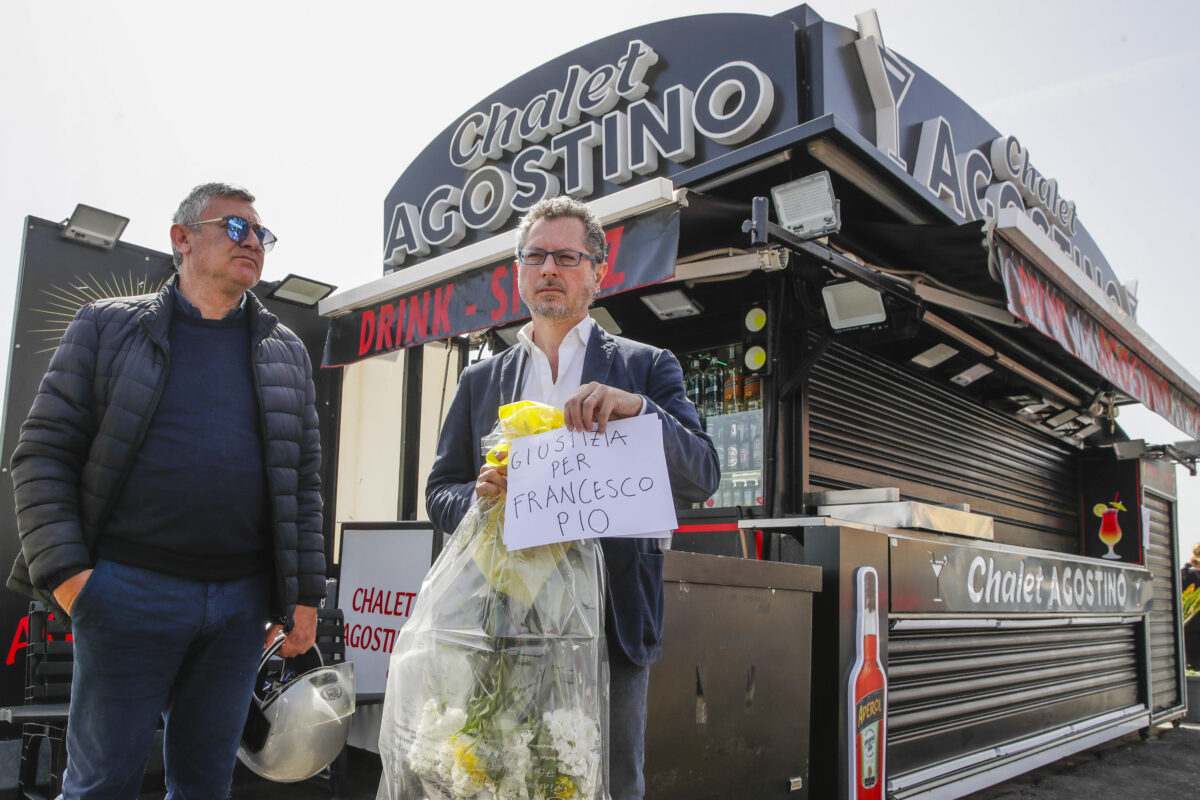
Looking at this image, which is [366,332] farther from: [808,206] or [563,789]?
[563,789]

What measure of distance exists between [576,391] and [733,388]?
3536 mm

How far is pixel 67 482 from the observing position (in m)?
1.89

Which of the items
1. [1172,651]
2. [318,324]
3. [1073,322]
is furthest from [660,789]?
[1172,651]

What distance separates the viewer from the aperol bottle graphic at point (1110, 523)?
7.92 m

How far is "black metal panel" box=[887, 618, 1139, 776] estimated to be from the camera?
3.82 metres

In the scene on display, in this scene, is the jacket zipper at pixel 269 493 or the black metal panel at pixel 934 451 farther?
the black metal panel at pixel 934 451

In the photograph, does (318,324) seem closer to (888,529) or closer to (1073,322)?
(888,529)

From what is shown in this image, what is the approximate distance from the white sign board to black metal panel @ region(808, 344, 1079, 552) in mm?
2246

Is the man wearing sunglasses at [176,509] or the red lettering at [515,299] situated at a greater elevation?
the red lettering at [515,299]

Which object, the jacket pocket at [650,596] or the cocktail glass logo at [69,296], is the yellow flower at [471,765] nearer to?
the jacket pocket at [650,596]

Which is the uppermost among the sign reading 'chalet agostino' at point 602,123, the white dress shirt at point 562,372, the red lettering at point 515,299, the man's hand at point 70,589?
the sign reading 'chalet agostino' at point 602,123

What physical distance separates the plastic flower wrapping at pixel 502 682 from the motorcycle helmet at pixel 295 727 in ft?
3.98

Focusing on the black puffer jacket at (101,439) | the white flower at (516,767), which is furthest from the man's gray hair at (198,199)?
the white flower at (516,767)

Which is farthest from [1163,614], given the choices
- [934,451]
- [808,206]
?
[808,206]
